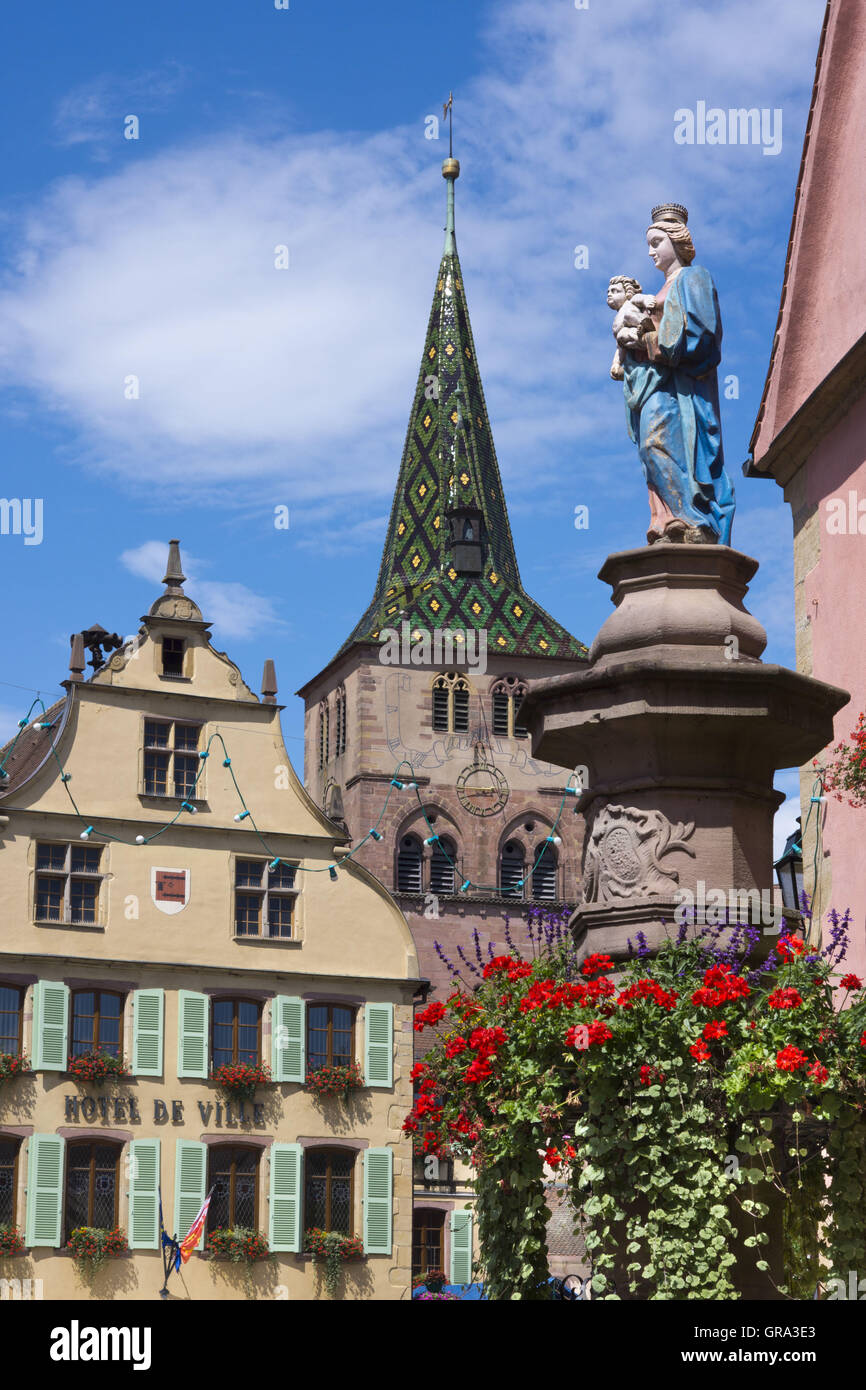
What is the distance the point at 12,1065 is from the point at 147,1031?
2.06 metres

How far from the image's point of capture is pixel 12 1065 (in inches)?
1146

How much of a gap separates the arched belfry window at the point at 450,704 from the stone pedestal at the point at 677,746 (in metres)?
59.1

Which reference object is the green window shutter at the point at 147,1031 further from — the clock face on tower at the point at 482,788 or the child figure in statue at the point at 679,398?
the clock face on tower at the point at 482,788

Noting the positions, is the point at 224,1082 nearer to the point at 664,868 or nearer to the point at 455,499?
the point at 664,868

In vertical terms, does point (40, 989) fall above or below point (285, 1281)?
above

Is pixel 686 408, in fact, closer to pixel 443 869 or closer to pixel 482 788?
pixel 443 869

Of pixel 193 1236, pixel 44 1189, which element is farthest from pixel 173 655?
pixel 193 1236

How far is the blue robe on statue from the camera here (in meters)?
10.8

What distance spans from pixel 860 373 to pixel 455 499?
58786 millimetres

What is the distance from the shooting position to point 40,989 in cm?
2969

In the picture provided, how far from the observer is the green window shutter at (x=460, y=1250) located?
3850 cm

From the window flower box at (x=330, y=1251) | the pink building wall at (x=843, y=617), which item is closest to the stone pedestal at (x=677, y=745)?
the pink building wall at (x=843, y=617)

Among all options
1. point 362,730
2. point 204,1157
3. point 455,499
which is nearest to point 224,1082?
point 204,1157
